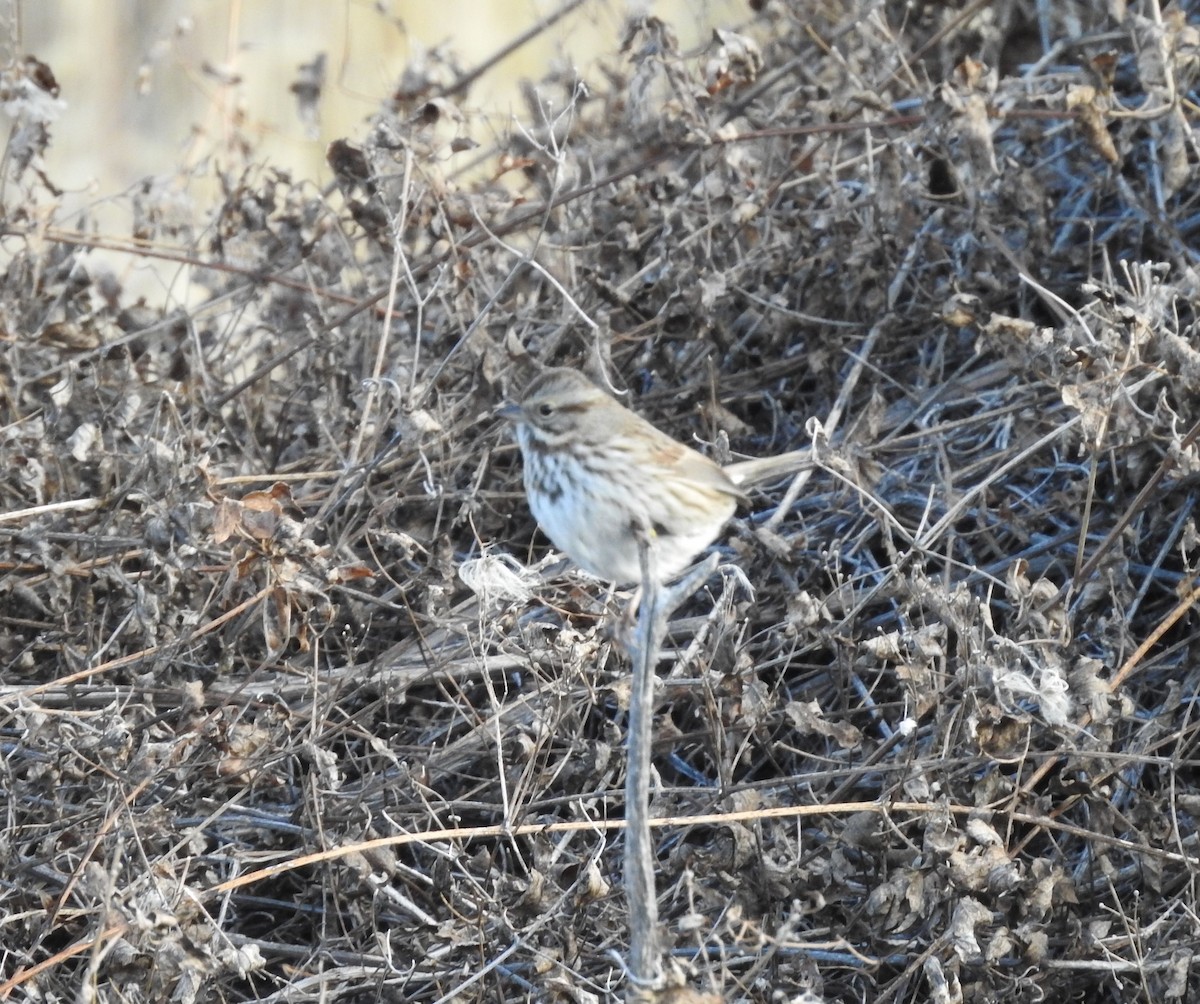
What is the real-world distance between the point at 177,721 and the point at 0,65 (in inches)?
106

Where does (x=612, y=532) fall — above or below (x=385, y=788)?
above

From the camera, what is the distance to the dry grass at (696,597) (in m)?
4.27

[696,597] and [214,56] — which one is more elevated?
[214,56]

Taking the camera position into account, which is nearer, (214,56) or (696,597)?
(696,597)

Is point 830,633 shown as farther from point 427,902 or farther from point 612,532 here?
point 427,902

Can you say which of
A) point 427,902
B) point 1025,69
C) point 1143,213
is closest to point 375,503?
point 427,902

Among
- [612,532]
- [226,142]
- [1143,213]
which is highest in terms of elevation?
[226,142]

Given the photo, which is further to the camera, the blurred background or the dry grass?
the blurred background

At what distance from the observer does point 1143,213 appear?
5.86 metres

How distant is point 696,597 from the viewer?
541 cm

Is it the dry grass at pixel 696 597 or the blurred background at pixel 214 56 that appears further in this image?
the blurred background at pixel 214 56

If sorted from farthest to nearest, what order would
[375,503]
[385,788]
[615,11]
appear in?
[615,11], [375,503], [385,788]

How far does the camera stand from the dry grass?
4.27 meters

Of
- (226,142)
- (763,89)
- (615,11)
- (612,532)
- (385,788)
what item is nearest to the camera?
(612,532)
